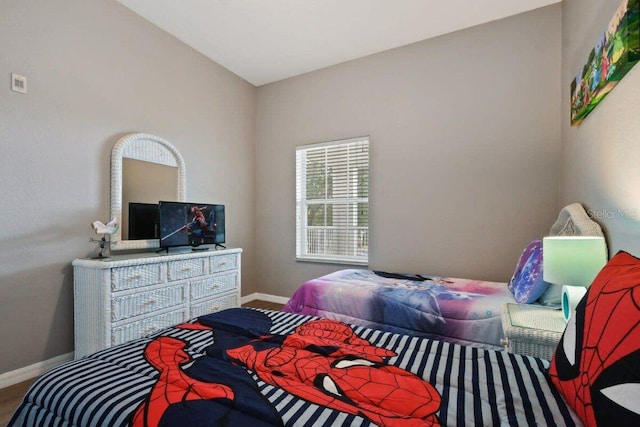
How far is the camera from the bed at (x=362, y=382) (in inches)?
28.2

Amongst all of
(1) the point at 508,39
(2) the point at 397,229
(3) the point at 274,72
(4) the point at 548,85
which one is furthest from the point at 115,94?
(4) the point at 548,85

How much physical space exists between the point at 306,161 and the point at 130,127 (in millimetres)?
1999

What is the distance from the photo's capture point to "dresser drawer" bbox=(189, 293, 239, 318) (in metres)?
2.89

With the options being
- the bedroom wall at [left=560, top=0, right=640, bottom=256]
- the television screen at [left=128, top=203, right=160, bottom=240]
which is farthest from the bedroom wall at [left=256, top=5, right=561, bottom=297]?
the television screen at [left=128, top=203, right=160, bottom=240]

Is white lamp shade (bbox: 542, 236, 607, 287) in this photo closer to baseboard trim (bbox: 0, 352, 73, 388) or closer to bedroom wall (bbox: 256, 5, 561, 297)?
bedroom wall (bbox: 256, 5, 561, 297)

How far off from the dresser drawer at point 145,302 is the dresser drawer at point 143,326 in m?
0.07

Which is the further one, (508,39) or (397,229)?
(397,229)

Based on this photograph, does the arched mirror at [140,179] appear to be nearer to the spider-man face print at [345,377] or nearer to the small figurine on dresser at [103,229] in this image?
the small figurine on dresser at [103,229]

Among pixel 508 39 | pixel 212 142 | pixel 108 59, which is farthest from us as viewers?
pixel 212 142

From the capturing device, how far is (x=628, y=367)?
0.61 metres

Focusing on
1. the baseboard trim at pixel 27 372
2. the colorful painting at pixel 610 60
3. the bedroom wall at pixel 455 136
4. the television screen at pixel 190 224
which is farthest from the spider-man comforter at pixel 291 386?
the bedroom wall at pixel 455 136

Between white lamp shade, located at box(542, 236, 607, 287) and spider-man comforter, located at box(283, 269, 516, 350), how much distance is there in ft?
1.72

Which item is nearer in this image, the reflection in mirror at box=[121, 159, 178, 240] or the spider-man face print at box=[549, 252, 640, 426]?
the spider-man face print at box=[549, 252, 640, 426]

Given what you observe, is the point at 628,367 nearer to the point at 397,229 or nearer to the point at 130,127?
the point at 397,229
